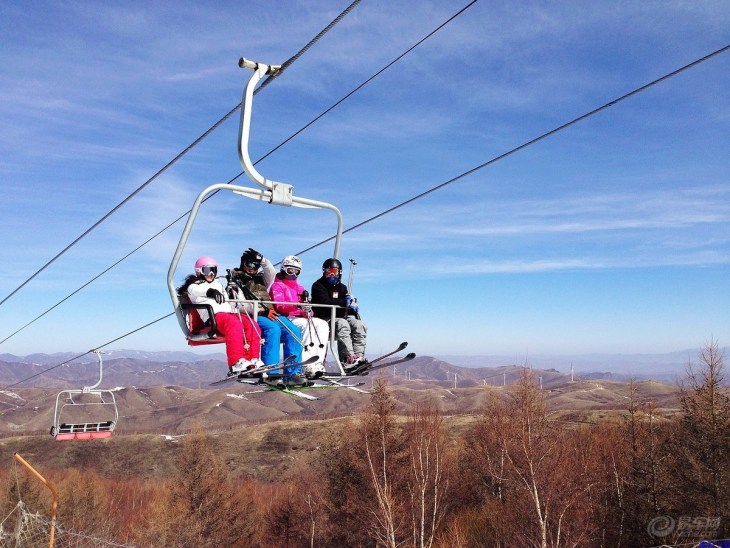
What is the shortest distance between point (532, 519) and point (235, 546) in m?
34.3

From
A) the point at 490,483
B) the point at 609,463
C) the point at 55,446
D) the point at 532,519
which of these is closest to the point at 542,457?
the point at 532,519

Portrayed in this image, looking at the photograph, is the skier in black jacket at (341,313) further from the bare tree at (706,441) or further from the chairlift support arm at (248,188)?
the bare tree at (706,441)

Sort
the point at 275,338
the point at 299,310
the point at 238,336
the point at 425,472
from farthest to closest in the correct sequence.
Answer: the point at 425,472 → the point at 299,310 → the point at 275,338 → the point at 238,336

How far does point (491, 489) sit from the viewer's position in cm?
6147

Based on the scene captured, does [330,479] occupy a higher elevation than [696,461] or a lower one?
lower

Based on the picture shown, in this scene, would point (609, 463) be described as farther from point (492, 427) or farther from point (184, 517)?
point (184, 517)

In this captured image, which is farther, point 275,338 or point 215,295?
point 275,338

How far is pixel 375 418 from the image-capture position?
45.8 metres

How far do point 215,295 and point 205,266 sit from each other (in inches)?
24.1

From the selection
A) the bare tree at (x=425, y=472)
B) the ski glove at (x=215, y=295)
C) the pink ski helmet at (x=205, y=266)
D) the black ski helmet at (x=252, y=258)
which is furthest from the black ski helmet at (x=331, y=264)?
the bare tree at (x=425, y=472)

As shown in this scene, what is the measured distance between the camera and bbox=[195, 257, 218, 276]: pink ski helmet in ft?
29.1

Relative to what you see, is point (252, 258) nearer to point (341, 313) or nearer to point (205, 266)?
point (205, 266)

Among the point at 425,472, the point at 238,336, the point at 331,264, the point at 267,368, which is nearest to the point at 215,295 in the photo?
the point at 238,336

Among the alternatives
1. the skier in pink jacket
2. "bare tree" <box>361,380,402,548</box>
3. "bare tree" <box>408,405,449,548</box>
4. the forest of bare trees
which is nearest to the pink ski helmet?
the skier in pink jacket
